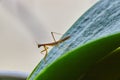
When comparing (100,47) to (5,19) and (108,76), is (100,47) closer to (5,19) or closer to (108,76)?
(108,76)

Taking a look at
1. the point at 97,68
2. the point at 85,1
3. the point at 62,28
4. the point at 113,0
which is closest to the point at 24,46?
the point at 62,28

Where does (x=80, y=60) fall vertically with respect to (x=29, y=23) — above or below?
below

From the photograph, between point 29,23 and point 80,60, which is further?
point 29,23

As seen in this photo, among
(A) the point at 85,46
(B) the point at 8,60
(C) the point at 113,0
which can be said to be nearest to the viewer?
(A) the point at 85,46

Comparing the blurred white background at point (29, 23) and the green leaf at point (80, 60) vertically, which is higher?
the blurred white background at point (29, 23)

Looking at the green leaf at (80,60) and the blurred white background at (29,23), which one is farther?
the blurred white background at (29,23)

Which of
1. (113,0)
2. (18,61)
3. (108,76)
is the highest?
(18,61)

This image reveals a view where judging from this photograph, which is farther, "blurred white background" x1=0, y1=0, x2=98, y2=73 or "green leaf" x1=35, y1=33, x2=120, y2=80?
"blurred white background" x1=0, y1=0, x2=98, y2=73

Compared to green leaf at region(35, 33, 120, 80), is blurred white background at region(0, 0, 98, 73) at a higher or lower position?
higher
